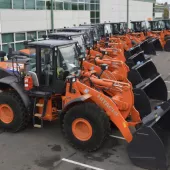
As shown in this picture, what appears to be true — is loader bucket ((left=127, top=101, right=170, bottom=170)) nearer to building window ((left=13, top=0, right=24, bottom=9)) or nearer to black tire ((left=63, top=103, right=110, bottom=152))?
black tire ((left=63, top=103, right=110, bottom=152))

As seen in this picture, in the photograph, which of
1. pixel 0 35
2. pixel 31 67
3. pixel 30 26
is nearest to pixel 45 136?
pixel 31 67

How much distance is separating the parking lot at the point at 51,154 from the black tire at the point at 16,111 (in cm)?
20

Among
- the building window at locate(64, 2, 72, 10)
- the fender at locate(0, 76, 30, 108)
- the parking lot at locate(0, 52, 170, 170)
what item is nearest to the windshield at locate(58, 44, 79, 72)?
the fender at locate(0, 76, 30, 108)

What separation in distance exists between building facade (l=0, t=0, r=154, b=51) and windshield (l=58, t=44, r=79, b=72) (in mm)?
10054

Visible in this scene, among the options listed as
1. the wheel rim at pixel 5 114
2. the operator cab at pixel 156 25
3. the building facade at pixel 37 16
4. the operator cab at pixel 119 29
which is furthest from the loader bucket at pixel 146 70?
the operator cab at pixel 156 25

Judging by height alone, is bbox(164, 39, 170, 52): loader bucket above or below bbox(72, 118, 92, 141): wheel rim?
above

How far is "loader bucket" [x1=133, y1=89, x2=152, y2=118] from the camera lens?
746 cm

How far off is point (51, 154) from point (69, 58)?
2190mm

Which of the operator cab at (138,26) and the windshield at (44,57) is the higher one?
the operator cab at (138,26)

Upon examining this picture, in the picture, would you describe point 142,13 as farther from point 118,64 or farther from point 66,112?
point 66,112

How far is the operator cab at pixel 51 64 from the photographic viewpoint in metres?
6.46

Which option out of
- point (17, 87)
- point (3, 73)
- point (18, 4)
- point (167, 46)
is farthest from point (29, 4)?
point (17, 87)

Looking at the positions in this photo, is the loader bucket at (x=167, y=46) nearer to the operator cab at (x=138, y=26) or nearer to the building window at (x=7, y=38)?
the operator cab at (x=138, y=26)

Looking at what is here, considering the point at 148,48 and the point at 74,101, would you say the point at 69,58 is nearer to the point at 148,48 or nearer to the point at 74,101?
the point at 74,101
